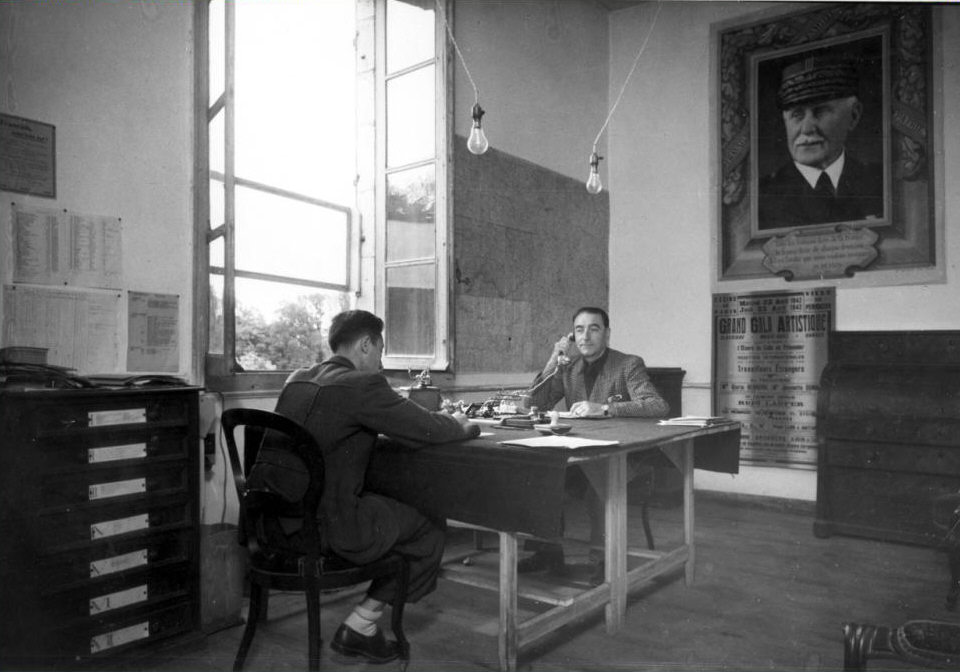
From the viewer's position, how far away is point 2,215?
2508mm

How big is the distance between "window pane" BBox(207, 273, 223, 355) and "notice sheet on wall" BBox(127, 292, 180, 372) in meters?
0.17

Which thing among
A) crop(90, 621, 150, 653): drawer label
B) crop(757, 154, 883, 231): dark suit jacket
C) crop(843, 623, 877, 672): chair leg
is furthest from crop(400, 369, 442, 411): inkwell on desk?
crop(757, 154, 883, 231): dark suit jacket

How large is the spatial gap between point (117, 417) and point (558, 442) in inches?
59.3

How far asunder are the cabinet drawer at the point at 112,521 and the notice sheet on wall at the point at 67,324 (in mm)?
628

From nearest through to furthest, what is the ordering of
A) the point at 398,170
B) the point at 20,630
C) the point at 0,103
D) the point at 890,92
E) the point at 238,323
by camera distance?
the point at 20,630, the point at 0,103, the point at 238,323, the point at 398,170, the point at 890,92

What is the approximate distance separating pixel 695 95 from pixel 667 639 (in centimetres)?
434

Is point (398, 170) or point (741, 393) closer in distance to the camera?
point (398, 170)

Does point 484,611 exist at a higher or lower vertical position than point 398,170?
lower

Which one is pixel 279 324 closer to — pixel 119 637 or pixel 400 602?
pixel 119 637

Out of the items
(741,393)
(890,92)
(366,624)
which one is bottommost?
(366,624)

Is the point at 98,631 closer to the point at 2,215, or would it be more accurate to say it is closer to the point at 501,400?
the point at 2,215

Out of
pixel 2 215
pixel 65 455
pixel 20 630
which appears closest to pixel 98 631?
pixel 20 630

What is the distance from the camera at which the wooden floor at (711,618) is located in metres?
2.49

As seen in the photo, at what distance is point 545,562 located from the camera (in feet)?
11.5
